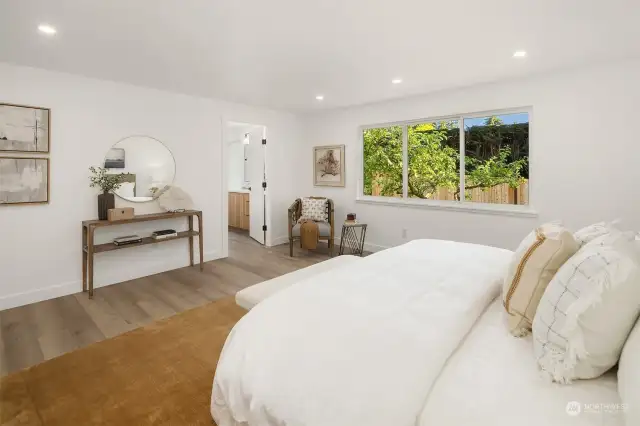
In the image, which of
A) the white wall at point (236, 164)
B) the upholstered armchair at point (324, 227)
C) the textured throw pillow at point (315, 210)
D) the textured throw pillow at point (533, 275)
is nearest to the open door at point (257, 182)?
the upholstered armchair at point (324, 227)

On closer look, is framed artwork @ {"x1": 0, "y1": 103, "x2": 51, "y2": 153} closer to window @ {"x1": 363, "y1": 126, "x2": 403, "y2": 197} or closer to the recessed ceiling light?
the recessed ceiling light

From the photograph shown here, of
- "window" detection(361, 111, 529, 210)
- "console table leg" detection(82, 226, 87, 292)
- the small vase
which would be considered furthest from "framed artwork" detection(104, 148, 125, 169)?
"window" detection(361, 111, 529, 210)

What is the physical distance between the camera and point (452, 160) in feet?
14.9

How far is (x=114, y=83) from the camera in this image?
3.73m

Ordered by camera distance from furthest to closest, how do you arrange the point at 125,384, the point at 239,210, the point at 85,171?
the point at 239,210 < the point at 85,171 < the point at 125,384

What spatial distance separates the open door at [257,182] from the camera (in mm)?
5738

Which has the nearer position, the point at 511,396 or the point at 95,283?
the point at 511,396

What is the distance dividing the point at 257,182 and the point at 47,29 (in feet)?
12.2

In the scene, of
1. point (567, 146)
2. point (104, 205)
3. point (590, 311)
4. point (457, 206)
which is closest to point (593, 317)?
point (590, 311)

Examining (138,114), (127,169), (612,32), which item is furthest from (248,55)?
(612,32)

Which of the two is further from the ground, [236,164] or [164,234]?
[236,164]

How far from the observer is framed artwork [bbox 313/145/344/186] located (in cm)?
550

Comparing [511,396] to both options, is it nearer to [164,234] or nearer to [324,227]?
[164,234]

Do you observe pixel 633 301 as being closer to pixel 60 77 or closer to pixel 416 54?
pixel 416 54
